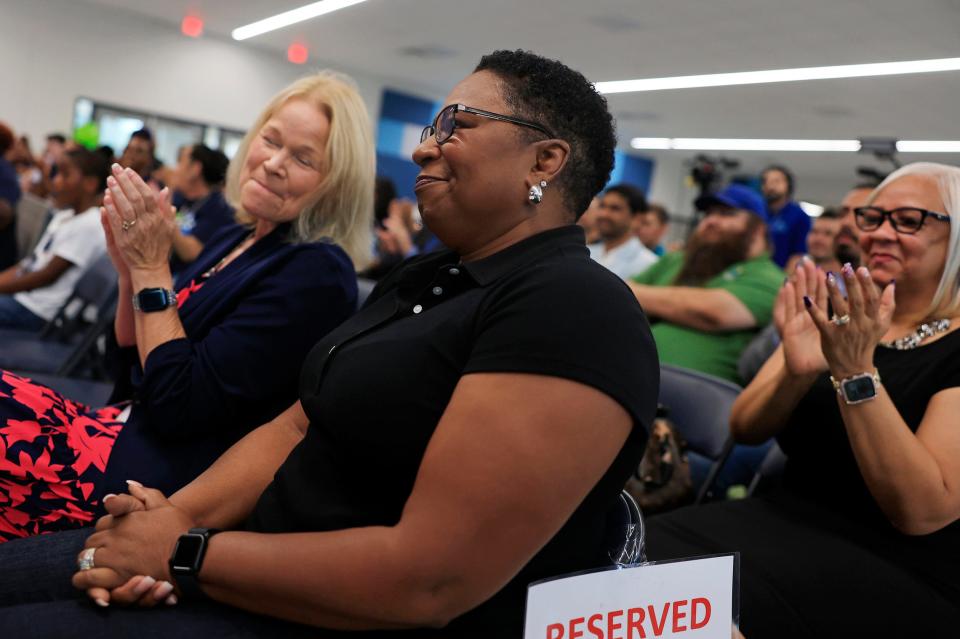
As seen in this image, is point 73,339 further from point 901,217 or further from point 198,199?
point 901,217

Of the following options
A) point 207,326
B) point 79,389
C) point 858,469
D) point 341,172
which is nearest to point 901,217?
point 858,469

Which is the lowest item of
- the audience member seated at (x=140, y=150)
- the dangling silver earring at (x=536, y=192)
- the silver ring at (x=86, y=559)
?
the silver ring at (x=86, y=559)

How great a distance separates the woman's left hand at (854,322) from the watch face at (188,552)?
3.91 ft

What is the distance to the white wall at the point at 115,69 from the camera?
12383 millimetres

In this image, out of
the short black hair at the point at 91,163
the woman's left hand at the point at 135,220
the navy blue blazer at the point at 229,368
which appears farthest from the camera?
the short black hair at the point at 91,163

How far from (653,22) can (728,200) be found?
19.4 feet

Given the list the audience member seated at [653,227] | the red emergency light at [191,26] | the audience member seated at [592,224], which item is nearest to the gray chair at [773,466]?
the audience member seated at [592,224]

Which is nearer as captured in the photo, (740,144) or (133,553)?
(133,553)

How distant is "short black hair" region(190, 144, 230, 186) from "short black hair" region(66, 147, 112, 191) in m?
0.98

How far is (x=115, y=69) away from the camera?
1318 cm

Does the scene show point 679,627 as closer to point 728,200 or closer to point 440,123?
point 440,123

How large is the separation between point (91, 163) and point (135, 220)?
3108 mm

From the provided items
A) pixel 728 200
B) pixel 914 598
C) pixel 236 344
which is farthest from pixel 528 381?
pixel 728 200

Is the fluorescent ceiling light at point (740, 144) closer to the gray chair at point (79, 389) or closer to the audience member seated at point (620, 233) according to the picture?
the audience member seated at point (620, 233)
